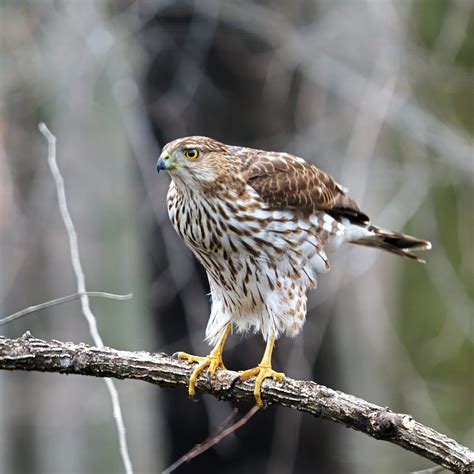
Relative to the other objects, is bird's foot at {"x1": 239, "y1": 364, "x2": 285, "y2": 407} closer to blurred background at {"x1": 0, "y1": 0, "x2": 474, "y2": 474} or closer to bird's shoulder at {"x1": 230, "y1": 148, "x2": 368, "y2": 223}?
bird's shoulder at {"x1": 230, "y1": 148, "x2": 368, "y2": 223}

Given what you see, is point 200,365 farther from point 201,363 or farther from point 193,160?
point 193,160

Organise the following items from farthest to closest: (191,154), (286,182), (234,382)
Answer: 1. (286,182)
2. (191,154)
3. (234,382)

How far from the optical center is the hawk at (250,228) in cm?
492

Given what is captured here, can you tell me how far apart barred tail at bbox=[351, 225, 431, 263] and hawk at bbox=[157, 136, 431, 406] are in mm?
470

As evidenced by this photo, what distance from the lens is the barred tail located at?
5.81 metres

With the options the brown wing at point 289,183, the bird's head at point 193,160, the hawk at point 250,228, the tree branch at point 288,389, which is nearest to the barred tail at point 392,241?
the brown wing at point 289,183

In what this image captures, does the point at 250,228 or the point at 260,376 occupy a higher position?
the point at 250,228

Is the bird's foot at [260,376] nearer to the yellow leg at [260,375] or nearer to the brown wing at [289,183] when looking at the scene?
the yellow leg at [260,375]

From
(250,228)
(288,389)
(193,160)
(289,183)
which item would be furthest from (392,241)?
(288,389)

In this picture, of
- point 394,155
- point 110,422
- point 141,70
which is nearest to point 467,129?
point 394,155

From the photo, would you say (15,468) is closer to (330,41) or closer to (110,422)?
(110,422)

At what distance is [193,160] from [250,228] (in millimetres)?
445

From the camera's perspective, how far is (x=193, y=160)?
488cm

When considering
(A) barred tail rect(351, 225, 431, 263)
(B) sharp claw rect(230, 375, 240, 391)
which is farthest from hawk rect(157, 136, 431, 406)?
(A) barred tail rect(351, 225, 431, 263)
